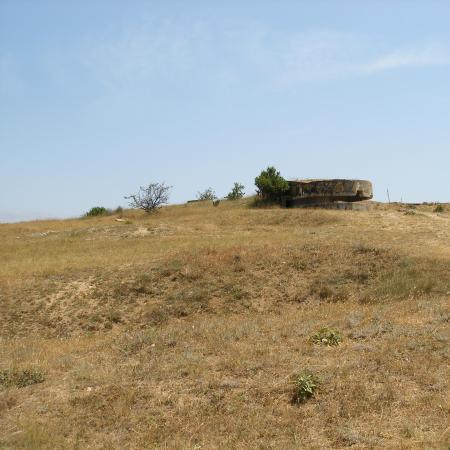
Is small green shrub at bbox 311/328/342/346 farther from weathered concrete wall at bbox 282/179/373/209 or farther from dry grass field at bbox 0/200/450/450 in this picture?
weathered concrete wall at bbox 282/179/373/209

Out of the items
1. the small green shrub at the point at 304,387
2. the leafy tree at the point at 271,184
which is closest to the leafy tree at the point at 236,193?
the leafy tree at the point at 271,184

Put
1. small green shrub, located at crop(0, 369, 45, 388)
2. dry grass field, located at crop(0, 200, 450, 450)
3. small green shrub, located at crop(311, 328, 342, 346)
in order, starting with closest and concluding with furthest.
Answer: dry grass field, located at crop(0, 200, 450, 450) → small green shrub, located at crop(0, 369, 45, 388) → small green shrub, located at crop(311, 328, 342, 346)

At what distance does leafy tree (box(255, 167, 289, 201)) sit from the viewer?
109 feet

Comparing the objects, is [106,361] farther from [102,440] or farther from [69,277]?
[69,277]

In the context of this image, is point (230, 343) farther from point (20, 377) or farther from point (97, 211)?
point (97, 211)

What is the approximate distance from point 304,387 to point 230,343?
2.72m

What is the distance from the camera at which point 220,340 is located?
10.6 m

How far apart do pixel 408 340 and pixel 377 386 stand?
175cm

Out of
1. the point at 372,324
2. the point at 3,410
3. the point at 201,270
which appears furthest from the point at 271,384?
the point at 201,270

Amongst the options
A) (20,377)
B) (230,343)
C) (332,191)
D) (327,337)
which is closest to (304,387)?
(327,337)

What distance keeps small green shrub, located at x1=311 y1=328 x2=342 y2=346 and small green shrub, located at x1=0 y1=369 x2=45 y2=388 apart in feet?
15.7

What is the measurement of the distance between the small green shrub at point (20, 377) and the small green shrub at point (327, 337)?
4.80 meters

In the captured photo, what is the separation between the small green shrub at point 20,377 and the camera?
30.2 feet

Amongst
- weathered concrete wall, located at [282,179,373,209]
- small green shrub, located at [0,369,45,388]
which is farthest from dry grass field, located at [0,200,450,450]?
weathered concrete wall, located at [282,179,373,209]
